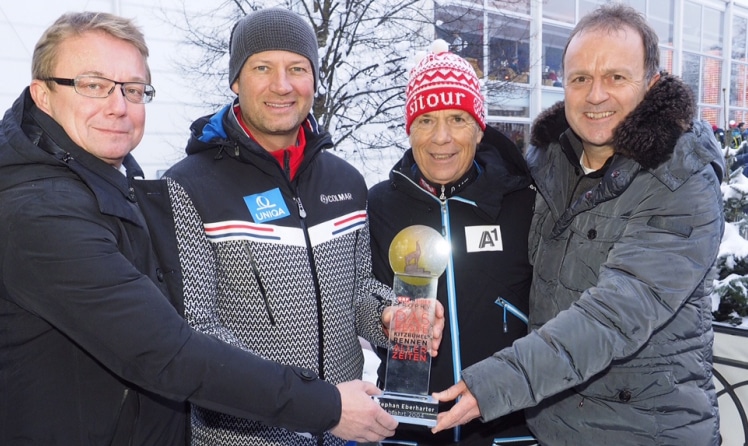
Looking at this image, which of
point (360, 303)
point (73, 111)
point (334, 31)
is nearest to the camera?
point (73, 111)

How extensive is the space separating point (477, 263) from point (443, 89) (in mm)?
766

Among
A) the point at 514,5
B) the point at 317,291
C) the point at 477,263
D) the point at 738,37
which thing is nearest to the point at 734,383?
the point at 477,263

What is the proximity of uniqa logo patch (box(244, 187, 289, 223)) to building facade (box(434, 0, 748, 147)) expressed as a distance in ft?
5.17

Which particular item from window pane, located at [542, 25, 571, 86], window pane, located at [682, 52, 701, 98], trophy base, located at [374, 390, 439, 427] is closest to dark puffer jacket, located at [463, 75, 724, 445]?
trophy base, located at [374, 390, 439, 427]

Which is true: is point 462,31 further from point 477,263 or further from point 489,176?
point 477,263

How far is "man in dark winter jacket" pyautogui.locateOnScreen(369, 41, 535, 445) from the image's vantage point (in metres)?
2.48

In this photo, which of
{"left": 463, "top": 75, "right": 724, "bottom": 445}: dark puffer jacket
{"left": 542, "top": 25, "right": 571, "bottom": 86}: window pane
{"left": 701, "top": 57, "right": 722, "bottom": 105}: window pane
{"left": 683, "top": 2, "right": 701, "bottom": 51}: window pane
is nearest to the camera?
{"left": 463, "top": 75, "right": 724, "bottom": 445}: dark puffer jacket

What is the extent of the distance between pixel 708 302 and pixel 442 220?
1042 millimetres

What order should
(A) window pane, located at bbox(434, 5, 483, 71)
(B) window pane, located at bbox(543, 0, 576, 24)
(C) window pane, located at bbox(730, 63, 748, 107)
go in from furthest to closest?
1. (C) window pane, located at bbox(730, 63, 748, 107)
2. (B) window pane, located at bbox(543, 0, 576, 24)
3. (A) window pane, located at bbox(434, 5, 483, 71)

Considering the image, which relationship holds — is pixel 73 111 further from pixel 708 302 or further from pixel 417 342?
pixel 708 302

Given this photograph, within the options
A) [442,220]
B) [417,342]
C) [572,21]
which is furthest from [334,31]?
[572,21]

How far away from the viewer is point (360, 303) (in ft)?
8.09

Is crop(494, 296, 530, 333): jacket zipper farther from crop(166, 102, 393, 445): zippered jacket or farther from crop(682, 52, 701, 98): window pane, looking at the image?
crop(682, 52, 701, 98): window pane

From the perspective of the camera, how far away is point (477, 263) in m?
2.51
